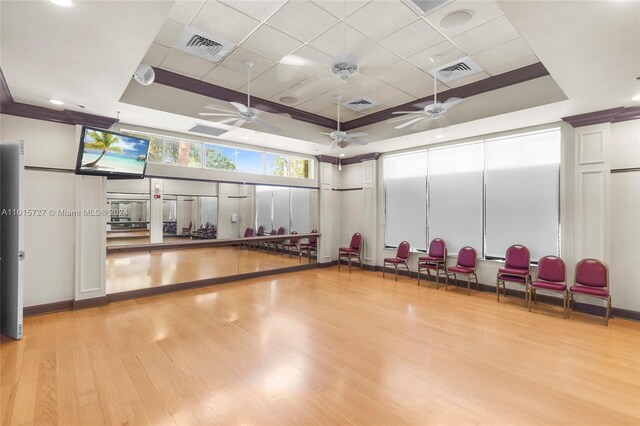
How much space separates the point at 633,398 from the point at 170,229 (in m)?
7.24

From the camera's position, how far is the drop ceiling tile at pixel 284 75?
4823 mm

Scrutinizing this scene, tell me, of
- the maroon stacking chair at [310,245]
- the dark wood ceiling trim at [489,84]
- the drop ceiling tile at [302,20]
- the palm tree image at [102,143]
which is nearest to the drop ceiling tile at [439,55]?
the dark wood ceiling trim at [489,84]

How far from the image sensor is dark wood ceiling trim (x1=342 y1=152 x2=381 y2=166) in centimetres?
835

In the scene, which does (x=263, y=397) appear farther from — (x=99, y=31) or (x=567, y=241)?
(x=567, y=241)

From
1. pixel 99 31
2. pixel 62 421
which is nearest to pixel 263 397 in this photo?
pixel 62 421

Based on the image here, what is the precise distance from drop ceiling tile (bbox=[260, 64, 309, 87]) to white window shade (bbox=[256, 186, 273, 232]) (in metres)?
3.06

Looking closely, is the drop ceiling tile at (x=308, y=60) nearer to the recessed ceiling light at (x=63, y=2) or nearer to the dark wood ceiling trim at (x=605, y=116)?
the recessed ceiling light at (x=63, y=2)

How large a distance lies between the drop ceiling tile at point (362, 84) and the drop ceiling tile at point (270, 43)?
1335 millimetres

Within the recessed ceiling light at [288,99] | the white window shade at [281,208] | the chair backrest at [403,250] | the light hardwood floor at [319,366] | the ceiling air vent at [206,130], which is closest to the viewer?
the light hardwood floor at [319,366]

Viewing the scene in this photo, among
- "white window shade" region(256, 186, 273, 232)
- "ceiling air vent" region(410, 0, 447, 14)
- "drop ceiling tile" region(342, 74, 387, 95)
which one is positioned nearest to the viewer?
"ceiling air vent" region(410, 0, 447, 14)

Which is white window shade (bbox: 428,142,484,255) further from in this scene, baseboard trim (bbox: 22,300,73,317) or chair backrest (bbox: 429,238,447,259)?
baseboard trim (bbox: 22,300,73,317)

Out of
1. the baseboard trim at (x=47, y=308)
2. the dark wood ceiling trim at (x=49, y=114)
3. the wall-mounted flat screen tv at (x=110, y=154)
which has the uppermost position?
the dark wood ceiling trim at (x=49, y=114)

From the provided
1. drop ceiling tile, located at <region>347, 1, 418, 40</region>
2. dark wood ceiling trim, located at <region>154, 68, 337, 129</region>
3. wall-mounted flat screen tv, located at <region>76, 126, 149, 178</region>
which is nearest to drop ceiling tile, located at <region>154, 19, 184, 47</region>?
dark wood ceiling trim, located at <region>154, 68, 337, 129</region>

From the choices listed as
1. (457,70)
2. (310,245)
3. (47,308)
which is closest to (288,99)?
(457,70)
